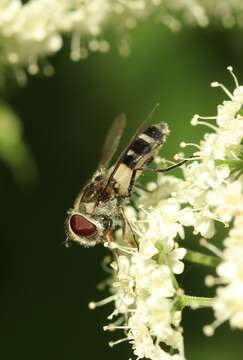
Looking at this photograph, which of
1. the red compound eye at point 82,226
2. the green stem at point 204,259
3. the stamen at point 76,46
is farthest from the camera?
the stamen at point 76,46

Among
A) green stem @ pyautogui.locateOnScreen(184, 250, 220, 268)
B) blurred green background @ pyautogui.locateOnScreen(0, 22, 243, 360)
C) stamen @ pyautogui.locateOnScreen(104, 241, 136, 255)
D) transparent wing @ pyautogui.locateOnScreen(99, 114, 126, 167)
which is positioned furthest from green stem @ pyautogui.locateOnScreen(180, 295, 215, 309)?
blurred green background @ pyautogui.locateOnScreen(0, 22, 243, 360)

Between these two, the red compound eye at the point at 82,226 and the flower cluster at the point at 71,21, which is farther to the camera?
the flower cluster at the point at 71,21

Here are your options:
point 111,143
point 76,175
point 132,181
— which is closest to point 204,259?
point 132,181

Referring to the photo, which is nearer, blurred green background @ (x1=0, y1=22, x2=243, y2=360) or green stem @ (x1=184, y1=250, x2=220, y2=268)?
green stem @ (x1=184, y1=250, x2=220, y2=268)

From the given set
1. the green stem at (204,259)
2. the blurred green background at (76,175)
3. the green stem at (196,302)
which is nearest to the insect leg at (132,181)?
the green stem at (204,259)

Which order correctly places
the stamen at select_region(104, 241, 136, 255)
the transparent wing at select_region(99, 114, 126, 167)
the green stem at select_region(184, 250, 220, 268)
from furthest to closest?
the transparent wing at select_region(99, 114, 126, 167) → the stamen at select_region(104, 241, 136, 255) → the green stem at select_region(184, 250, 220, 268)

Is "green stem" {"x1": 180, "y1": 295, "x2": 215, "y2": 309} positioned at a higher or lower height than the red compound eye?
lower

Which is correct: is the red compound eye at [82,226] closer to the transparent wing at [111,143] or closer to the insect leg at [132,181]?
the insect leg at [132,181]

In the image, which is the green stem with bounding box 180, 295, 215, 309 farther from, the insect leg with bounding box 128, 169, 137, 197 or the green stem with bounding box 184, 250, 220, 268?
the insect leg with bounding box 128, 169, 137, 197

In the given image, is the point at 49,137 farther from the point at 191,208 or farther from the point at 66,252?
the point at 191,208
